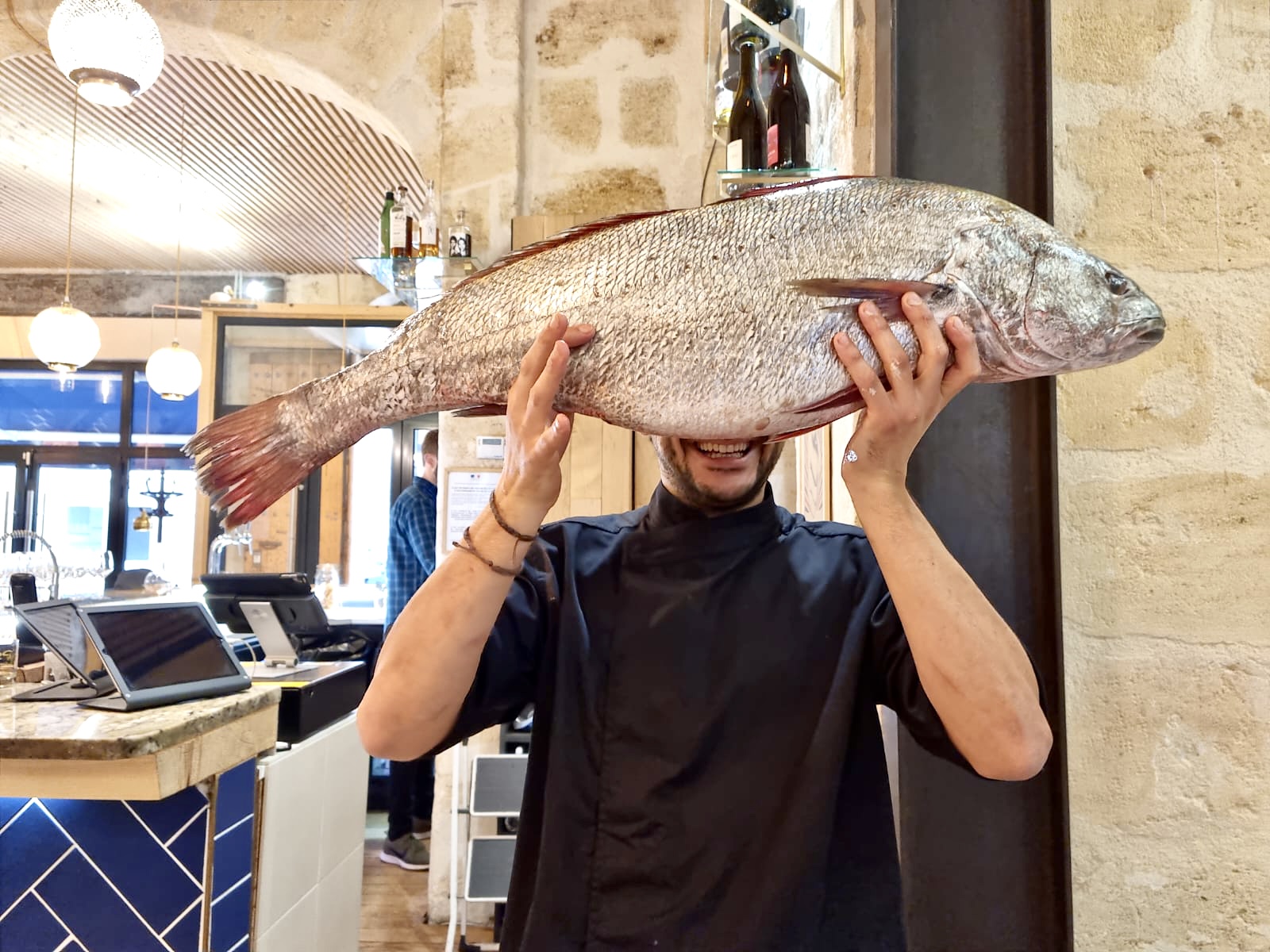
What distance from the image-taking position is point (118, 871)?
1948 millimetres

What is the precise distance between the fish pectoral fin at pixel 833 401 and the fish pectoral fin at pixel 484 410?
344mm

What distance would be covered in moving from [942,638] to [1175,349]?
28.2 inches

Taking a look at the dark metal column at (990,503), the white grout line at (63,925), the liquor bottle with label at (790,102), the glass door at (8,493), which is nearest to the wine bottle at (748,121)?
the liquor bottle with label at (790,102)

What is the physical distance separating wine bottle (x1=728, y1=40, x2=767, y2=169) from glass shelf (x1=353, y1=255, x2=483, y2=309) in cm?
140

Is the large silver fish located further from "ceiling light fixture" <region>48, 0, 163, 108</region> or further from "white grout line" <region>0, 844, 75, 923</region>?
"ceiling light fixture" <region>48, 0, 163, 108</region>

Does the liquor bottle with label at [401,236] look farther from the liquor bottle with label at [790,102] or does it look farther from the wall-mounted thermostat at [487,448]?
the liquor bottle with label at [790,102]

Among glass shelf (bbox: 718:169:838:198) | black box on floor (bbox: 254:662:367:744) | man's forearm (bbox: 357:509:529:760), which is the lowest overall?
black box on floor (bbox: 254:662:367:744)

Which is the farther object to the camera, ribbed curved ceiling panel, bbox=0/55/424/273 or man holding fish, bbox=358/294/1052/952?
ribbed curved ceiling panel, bbox=0/55/424/273

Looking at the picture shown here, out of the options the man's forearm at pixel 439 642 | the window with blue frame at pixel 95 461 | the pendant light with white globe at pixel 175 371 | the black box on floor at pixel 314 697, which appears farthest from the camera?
the window with blue frame at pixel 95 461

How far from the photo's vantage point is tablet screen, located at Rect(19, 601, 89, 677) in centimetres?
202

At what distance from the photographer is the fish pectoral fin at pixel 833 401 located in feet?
2.76

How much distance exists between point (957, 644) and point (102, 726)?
1.79 m

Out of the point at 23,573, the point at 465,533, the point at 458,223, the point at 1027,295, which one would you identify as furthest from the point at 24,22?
the point at 1027,295

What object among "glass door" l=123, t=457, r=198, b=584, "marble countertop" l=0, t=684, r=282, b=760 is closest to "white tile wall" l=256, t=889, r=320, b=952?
"marble countertop" l=0, t=684, r=282, b=760
